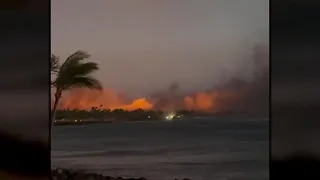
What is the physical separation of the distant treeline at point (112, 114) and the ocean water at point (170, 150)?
0.03 metres

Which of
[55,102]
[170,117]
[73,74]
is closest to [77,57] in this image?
[73,74]

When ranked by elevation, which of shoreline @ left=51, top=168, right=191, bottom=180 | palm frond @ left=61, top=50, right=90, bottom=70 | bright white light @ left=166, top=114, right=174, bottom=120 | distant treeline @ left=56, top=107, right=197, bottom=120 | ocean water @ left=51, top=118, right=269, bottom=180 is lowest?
shoreline @ left=51, top=168, right=191, bottom=180

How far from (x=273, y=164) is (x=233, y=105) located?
0.34 meters

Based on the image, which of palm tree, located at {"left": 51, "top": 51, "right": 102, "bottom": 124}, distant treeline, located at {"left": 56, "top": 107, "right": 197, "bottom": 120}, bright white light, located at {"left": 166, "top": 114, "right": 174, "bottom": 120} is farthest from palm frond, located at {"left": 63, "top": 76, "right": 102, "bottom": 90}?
bright white light, located at {"left": 166, "top": 114, "right": 174, "bottom": 120}

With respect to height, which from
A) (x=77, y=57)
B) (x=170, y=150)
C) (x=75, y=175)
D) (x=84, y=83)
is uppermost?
(x=77, y=57)

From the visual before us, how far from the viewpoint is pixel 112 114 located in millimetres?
2316

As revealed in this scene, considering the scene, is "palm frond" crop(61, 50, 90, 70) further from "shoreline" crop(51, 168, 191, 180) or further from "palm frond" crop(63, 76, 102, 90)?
"shoreline" crop(51, 168, 191, 180)

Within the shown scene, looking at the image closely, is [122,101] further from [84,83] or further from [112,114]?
[84,83]

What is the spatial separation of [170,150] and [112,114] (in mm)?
327

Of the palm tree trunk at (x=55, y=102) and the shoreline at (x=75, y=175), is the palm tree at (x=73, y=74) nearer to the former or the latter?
the palm tree trunk at (x=55, y=102)

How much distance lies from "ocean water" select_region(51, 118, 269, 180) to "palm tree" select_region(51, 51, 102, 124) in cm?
19

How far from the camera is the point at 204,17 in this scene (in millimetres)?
2326

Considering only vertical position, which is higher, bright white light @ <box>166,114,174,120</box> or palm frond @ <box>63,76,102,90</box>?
palm frond @ <box>63,76,102,90</box>

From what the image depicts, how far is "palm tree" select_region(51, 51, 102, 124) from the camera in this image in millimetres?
2309
